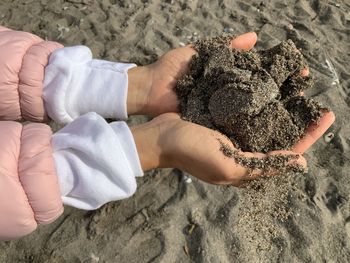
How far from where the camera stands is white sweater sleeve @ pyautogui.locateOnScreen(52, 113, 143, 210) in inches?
65.9

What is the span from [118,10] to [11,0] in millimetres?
889

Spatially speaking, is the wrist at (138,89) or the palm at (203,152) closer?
the palm at (203,152)

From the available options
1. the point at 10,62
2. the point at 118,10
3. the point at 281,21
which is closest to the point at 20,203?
the point at 10,62

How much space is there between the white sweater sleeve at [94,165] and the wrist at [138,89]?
478 millimetres

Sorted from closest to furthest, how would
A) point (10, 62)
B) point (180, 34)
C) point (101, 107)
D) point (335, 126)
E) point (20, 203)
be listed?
point (20, 203), point (10, 62), point (101, 107), point (335, 126), point (180, 34)

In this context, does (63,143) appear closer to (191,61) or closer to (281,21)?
(191,61)

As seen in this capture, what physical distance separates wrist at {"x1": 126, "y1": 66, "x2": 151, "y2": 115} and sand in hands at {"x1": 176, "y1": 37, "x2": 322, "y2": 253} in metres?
0.17

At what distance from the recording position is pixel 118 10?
3.50 meters

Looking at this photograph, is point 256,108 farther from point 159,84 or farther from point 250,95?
point 159,84

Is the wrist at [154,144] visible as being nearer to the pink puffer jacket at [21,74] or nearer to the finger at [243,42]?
the pink puffer jacket at [21,74]

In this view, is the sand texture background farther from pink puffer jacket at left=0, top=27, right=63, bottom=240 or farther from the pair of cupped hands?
pink puffer jacket at left=0, top=27, right=63, bottom=240

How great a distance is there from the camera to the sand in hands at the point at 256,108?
6.23 feet

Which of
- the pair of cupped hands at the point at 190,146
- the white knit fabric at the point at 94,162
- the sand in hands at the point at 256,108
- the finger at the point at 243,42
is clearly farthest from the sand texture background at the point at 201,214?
the finger at the point at 243,42

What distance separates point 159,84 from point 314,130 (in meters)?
0.75
